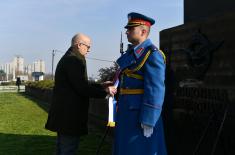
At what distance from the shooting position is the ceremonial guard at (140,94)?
377cm

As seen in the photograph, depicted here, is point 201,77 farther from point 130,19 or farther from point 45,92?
point 45,92

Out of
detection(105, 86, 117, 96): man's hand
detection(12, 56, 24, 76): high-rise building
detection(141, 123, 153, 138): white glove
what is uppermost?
detection(12, 56, 24, 76): high-rise building

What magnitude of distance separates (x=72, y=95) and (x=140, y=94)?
133 cm

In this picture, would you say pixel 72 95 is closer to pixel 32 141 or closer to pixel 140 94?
pixel 140 94

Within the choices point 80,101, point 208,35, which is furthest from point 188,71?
point 80,101

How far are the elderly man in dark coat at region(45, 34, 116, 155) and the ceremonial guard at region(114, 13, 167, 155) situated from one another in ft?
3.14

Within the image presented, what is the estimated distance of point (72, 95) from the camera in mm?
5047

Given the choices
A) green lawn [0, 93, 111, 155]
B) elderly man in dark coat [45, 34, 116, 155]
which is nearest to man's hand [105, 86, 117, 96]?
elderly man in dark coat [45, 34, 116, 155]

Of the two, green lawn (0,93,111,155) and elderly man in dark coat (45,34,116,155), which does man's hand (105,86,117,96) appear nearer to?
elderly man in dark coat (45,34,116,155)

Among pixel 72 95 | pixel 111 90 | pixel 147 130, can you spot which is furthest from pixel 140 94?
pixel 72 95

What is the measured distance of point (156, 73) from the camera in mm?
3773

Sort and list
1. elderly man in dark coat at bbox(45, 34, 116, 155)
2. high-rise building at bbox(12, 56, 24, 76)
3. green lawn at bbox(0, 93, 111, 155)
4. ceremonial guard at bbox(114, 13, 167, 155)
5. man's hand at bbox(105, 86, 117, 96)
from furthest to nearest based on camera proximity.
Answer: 1. high-rise building at bbox(12, 56, 24, 76)
2. green lawn at bbox(0, 93, 111, 155)
3. elderly man in dark coat at bbox(45, 34, 116, 155)
4. man's hand at bbox(105, 86, 117, 96)
5. ceremonial guard at bbox(114, 13, 167, 155)

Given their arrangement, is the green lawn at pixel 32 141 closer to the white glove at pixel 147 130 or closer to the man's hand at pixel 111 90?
the man's hand at pixel 111 90

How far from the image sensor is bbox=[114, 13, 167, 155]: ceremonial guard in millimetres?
3766
